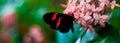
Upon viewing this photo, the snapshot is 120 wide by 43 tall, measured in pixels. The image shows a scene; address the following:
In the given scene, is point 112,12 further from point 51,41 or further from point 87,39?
point 51,41

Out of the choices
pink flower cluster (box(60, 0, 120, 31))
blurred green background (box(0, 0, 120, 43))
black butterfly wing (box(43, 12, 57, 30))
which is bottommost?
pink flower cluster (box(60, 0, 120, 31))

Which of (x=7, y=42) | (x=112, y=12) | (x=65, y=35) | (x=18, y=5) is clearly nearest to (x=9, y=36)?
(x=7, y=42)

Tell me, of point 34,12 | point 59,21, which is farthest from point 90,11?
point 34,12

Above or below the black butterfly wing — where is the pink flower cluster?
below

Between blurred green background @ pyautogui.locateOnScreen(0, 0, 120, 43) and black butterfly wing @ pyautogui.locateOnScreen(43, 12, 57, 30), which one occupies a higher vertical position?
blurred green background @ pyautogui.locateOnScreen(0, 0, 120, 43)
